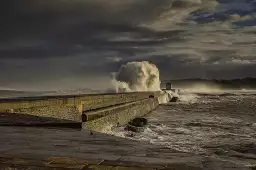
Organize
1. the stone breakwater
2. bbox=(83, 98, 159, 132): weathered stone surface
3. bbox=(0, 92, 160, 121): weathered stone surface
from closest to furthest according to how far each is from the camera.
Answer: the stone breakwater → bbox=(0, 92, 160, 121): weathered stone surface → bbox=(83, 98, 159, 132): weathered stone surface

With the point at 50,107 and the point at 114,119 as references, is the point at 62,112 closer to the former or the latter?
the point at 50,107

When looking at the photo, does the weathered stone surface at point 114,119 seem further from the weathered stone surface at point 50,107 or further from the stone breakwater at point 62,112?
the weathered stone surface at point 50,107

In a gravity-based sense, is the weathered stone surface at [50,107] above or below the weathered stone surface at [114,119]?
above

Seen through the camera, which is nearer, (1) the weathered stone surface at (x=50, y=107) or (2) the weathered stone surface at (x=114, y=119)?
(1) the weathered stone surface at (x=50, y=107)

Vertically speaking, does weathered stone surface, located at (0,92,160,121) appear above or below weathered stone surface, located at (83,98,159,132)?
above

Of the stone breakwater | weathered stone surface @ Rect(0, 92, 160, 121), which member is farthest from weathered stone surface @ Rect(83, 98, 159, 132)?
weathered stone surface @ Rect(0, 92, 160, 121)

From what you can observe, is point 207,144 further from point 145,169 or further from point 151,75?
point 151,75

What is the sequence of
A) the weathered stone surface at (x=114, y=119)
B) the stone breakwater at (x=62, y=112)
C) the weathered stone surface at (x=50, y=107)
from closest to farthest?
the stone breakwater at (x=62, y=112) < the weathered stone surface at (x=50, y=107) < the weathered stone surface at (x=114, y=119)

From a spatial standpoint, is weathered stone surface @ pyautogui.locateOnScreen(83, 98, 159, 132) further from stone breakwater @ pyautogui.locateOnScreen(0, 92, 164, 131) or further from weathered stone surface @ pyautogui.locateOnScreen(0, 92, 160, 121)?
weathered stone surface @ pyautogui.locateOnScreen(0, 92, 160, 121)

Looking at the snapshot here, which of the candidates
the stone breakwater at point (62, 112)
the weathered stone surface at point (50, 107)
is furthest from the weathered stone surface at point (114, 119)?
the weathered stone surface at point (50, 107)

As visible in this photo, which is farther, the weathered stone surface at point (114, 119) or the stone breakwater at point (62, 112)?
the weathered stone surface at point (114, 119)

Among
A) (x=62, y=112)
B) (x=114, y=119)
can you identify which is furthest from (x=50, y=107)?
(x=114, y=119)

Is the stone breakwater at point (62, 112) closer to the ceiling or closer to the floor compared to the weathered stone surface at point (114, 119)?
closer to the ceiling

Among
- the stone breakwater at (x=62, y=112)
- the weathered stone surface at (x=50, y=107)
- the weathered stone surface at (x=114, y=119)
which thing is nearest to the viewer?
the stone breakwater at (x=62, y=112)
